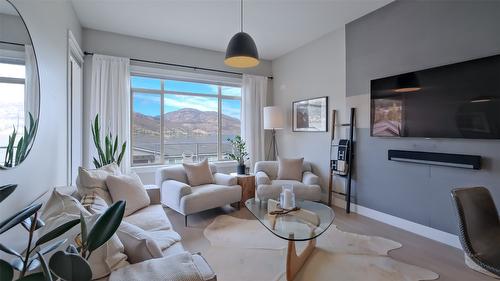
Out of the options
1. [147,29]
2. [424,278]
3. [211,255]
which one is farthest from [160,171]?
[424,278]

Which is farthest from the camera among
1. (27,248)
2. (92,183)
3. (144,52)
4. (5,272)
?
(144,52)

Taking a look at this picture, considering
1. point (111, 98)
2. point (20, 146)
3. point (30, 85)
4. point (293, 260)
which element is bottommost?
point (293, 260)

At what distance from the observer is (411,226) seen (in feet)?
10.3

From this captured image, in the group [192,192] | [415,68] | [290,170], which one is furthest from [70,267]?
[290,170]

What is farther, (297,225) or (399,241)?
(399,241)

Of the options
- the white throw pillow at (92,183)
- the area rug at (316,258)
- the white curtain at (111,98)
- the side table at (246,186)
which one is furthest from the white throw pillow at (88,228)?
the white curtain at (111,98)

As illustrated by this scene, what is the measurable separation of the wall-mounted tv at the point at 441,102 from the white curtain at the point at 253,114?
249cm

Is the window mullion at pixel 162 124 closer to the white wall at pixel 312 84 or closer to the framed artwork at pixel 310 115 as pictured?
the white wall at pixel 312 84

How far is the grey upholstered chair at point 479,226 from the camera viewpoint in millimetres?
1613

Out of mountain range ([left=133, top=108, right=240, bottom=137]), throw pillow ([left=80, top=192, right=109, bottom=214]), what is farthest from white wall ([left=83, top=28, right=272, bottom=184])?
throw pillow ([left=80, top=192, right=109, bottom=214])

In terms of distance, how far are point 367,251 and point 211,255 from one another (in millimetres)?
1595

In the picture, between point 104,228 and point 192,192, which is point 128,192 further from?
point 104,228

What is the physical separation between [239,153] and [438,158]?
10.7 feet

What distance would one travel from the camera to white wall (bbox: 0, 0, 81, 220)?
1.67 meters
